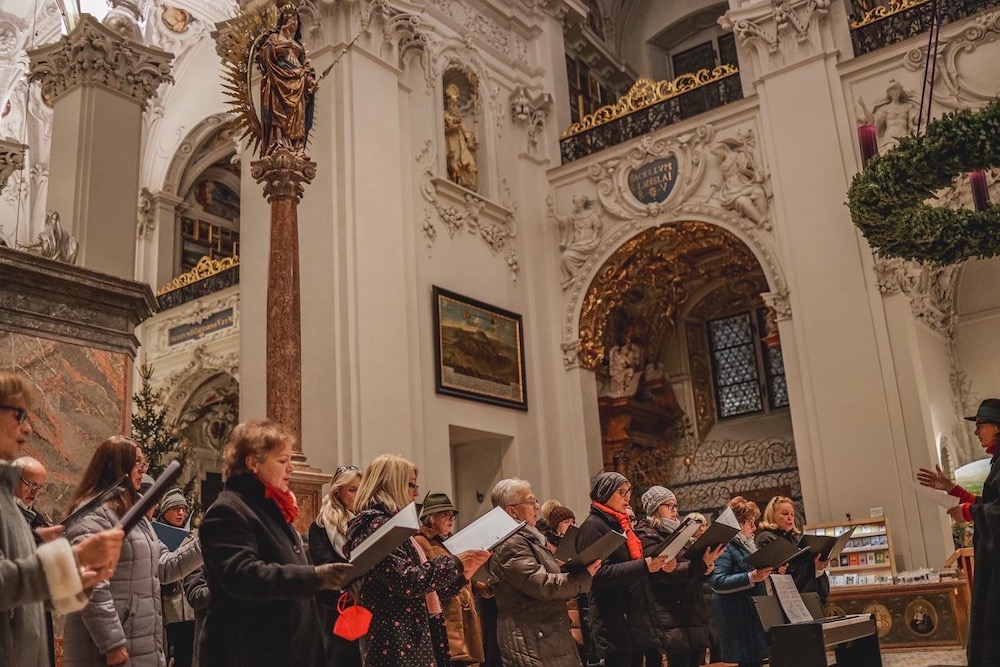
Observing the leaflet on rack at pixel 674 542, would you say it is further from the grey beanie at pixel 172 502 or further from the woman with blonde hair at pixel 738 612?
the grey beanie at pixel 172 502

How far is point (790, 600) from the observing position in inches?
216

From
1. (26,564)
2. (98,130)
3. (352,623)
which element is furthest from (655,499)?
(98,130)

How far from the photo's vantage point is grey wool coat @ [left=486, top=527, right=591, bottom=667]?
4109mm

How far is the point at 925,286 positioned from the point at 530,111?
584 centimetres

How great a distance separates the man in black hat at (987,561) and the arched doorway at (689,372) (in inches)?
326

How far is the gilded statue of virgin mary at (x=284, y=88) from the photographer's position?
7727mm

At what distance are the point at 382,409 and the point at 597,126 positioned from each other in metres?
5.62

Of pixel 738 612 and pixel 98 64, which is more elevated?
pixel 98 64

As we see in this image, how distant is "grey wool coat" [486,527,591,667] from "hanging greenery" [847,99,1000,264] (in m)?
4.23

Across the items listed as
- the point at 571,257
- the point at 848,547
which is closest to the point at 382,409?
the point at 571,257

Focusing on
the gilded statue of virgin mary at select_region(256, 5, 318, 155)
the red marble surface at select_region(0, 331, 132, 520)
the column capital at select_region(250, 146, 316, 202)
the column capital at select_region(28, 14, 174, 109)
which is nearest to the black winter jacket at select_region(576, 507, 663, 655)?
the red marble surface at select_region(0, 331, 132, 520)

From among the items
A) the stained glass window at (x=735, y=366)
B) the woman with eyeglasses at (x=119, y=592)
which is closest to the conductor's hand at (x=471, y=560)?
the woman with eyeglasses at (x=119, y=592)

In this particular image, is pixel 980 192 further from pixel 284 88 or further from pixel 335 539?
pixel 335 539

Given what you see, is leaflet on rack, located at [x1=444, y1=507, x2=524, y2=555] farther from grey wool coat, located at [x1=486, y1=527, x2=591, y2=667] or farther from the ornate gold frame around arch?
the ornate gold frame around arch
